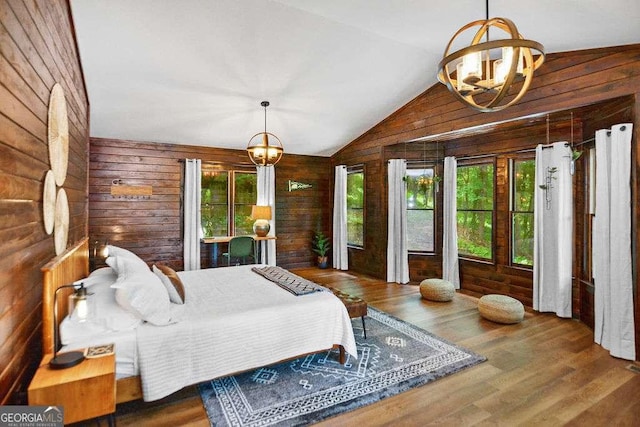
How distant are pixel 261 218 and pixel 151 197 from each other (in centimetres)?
192

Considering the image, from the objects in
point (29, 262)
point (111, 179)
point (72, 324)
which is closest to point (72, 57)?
point (29, 262)

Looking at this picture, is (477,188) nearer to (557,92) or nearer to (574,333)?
(557,92)

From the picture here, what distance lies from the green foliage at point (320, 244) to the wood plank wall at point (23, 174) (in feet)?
17.2

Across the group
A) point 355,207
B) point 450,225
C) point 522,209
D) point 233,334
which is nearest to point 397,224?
point 450,225

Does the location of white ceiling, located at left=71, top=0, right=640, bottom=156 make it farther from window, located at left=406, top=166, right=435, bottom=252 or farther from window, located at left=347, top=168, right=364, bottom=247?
window, located at left=347, top=168, right=364, bottom=247

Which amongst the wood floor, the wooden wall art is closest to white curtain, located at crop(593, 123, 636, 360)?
the wood floor

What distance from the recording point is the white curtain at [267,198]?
21.7 ft

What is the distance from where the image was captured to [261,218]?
242 inches

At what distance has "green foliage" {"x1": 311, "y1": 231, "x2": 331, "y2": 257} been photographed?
718 centimetres

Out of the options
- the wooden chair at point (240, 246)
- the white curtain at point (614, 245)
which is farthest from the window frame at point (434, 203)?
the wooden chair at point (240, 246)

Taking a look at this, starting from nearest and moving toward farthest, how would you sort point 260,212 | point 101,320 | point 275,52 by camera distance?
point 101,320 → point 275,52 → point 260,212

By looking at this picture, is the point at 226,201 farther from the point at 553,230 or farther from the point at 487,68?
the point at 487,68

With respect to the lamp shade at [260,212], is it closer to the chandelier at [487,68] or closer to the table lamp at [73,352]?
the table lamp at [73,352]

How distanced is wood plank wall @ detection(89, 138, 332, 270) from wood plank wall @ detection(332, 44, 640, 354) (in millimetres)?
1514
